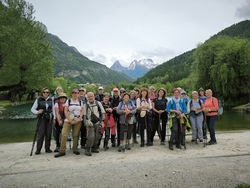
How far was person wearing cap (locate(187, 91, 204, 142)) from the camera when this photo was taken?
379 inches

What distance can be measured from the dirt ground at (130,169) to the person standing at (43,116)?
20.3 inches

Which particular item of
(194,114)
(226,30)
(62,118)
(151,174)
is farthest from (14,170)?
(226,30)

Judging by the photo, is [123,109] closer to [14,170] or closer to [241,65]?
[14,170]

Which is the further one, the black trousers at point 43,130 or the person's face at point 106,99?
the person's face at point 106,99

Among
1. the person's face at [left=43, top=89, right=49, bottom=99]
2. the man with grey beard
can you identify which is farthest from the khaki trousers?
the person's face at [left=43, top=89, right=49, bottom=99]

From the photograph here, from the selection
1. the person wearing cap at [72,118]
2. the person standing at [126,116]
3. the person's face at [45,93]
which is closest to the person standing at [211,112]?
the person standing at [126,116]

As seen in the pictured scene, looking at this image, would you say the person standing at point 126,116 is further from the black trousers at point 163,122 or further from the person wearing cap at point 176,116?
the person wearing cap at point 176,116

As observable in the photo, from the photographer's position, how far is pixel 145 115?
9102mm

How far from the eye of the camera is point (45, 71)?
774 inches

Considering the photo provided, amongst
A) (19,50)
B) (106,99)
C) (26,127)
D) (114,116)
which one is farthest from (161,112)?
(26,127)

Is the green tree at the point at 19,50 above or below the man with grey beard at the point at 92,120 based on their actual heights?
above

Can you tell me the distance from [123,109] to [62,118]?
223cm

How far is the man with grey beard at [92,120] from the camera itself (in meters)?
7.95

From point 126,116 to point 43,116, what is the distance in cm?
297
